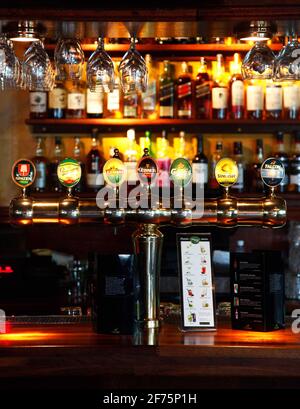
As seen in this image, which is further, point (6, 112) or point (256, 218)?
point (6, 112)

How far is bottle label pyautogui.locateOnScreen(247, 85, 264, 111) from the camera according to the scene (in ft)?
15.3

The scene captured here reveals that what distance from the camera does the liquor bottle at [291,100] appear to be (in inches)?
185

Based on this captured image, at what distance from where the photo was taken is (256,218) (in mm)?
2787

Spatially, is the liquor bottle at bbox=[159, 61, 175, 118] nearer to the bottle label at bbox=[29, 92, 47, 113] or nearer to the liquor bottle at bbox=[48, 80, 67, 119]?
the liquor bottle at bbox=[48, 80, 67, 119]

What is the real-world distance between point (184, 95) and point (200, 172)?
418 mm

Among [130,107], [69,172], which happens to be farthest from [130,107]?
[69,172]

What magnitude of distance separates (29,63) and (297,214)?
86.2 inches

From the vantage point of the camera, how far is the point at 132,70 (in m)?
2.93

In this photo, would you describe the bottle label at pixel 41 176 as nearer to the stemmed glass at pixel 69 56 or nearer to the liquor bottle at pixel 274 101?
the liquor bottle at pixel 274 101

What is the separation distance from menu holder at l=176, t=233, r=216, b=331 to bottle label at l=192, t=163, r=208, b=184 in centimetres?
193

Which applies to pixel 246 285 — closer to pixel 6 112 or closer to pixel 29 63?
pixel 29 63

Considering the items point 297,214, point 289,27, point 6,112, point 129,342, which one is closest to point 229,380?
point 129,342

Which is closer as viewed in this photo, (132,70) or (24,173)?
(24,173)

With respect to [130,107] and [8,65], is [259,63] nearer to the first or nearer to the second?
[8,65]
